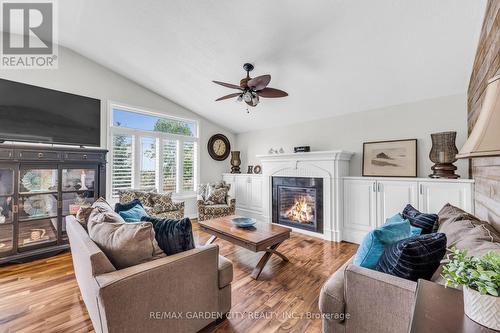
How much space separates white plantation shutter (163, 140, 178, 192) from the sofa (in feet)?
13.1

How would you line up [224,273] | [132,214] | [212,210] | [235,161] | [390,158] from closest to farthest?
[224,273]
[132,214]
[390,158]
[212,210]
[235,161]

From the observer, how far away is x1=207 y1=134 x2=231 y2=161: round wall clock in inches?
212

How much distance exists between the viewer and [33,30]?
10.1 feet

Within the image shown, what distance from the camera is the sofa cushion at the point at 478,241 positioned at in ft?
3.60

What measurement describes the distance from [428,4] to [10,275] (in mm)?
5071

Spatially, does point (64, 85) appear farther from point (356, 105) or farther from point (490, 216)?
point (490, 216)

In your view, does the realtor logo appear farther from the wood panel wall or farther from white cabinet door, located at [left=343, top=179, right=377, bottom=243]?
white cabinet door, located at [left=343, top=179, right=377, bottom=243]

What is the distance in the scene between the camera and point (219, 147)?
5566 millimetres

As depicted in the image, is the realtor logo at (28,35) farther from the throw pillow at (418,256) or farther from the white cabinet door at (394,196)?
the white cabinet door at (394,196)

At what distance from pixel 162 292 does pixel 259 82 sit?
7.08ft

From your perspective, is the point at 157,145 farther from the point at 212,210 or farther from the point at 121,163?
the point at 212,210

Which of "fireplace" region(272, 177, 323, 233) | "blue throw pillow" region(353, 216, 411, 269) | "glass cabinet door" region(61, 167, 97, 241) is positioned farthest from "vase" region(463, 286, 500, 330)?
"glass cabinet door" region(61, 167, 97, 241)

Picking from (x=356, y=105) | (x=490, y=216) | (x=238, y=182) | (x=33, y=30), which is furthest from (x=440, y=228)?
(x=33, y=30)

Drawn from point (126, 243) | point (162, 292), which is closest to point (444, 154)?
point (162, 292)
